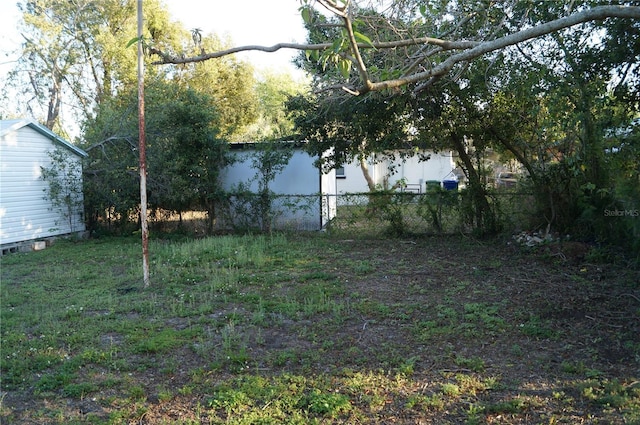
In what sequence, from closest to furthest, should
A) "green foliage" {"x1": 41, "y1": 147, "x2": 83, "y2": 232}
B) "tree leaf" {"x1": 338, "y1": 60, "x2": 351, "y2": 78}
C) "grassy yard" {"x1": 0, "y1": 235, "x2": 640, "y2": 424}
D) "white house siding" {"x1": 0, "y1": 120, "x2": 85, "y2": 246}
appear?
"tree leaf" {"x1": 338, "y1": 60, "x2": 351, "y2": 78} → "grassy yard" {"x1": 0, "y1": 235, "x2": 640, "y2": 424} → "white house siding" {"x1": 0, "y1": 120, "x2": 85, "y2": 246} → "green foliage" {"x1": 41, "y1": 147, "x2": 83, "y2": 232}

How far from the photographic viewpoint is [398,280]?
28.0ft

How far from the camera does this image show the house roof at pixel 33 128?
1272cm

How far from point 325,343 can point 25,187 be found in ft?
36.5

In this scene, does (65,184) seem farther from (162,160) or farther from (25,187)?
(162,160)

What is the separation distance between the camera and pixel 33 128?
44.9 feet

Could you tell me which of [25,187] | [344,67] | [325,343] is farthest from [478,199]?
[25,187]

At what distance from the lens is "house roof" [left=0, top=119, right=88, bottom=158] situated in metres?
12.7

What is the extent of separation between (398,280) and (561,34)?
5023 millimetres

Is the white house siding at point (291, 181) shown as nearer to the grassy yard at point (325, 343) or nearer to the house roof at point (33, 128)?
the house roof at point (33, 128)

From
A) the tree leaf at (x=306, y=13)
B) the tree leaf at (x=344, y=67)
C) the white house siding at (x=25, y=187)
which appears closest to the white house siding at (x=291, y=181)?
the white house siding at (x=25, y=187)

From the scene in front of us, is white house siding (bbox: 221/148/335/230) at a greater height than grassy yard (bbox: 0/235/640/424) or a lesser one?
greater

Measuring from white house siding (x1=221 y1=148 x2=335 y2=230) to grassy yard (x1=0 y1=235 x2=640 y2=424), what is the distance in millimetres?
4949

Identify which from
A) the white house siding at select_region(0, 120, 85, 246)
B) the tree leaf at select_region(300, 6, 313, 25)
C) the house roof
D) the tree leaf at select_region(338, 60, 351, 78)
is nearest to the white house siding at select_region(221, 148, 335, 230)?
the house roof

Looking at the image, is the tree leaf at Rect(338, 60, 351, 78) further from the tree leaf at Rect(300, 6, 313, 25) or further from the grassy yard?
the grassy yard
